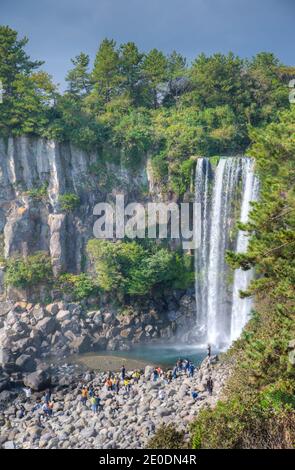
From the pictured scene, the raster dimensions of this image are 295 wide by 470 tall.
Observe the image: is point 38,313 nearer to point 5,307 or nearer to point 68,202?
point 5,307

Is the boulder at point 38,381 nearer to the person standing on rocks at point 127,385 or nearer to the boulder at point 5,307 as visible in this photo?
the person standing on rocks at point 127,385

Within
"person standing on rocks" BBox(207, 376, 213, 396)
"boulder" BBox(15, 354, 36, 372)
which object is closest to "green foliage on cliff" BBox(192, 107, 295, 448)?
"person standing on rocks" BBox(207, 376, 213, 396)

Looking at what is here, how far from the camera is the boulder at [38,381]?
23625 mm

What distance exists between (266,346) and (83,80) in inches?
1380

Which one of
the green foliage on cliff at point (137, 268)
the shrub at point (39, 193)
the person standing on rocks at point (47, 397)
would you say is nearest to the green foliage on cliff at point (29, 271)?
the green foliage on cliff at point (137, 268)

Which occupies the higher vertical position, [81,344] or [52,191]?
[52,191]

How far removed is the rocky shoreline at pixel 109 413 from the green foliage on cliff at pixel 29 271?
10.5m

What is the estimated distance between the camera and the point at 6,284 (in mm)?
33438

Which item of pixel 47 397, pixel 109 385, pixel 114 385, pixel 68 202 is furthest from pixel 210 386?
pixel 68 202

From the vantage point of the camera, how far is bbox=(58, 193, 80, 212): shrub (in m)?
35.1

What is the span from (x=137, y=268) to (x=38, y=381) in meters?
11.3

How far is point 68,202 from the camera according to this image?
115 ft

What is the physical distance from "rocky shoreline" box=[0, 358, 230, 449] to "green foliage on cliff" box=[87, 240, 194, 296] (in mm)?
8751
